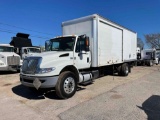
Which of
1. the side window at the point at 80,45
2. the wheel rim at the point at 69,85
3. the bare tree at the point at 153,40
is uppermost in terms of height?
the bare tree at the point at 153,40

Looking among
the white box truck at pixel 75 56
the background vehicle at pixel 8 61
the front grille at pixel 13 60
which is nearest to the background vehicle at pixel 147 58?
the white box truck at pixel 75 56

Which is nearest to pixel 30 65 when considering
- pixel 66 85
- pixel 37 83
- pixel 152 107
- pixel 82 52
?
pixel 37 83

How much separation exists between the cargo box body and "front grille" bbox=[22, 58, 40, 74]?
9.76 feet

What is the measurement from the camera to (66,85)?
612 cm

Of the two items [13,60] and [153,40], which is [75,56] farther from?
[153,40]

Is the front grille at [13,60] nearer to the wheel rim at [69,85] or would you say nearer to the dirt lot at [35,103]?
the dirt lot at [35,103]

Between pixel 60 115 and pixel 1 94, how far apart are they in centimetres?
369

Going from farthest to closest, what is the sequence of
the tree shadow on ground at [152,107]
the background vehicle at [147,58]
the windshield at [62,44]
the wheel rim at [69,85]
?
the background vehicle at [147,58] → the windshield at [62,44] → the wheel rim at [69,85] → the tree shadow on ground at [152,107]

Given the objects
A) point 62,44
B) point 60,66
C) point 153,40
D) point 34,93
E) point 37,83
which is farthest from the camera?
point 153,40

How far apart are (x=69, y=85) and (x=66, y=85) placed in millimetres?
165

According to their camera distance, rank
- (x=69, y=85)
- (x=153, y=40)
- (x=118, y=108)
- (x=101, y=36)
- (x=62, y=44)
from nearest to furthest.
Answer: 1. (x=118, y=108)
2. (x=69, y=85)
3. (x=62, y=44)
4. (x=101, y=36)
5. (x=153, y=40)

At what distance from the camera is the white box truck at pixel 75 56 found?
578cm

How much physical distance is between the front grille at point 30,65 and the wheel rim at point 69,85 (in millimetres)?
1246

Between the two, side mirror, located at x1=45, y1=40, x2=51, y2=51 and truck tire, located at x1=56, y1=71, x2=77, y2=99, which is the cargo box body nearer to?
side mirror, located at x1=45, y1=40, x2=51, y2=51
